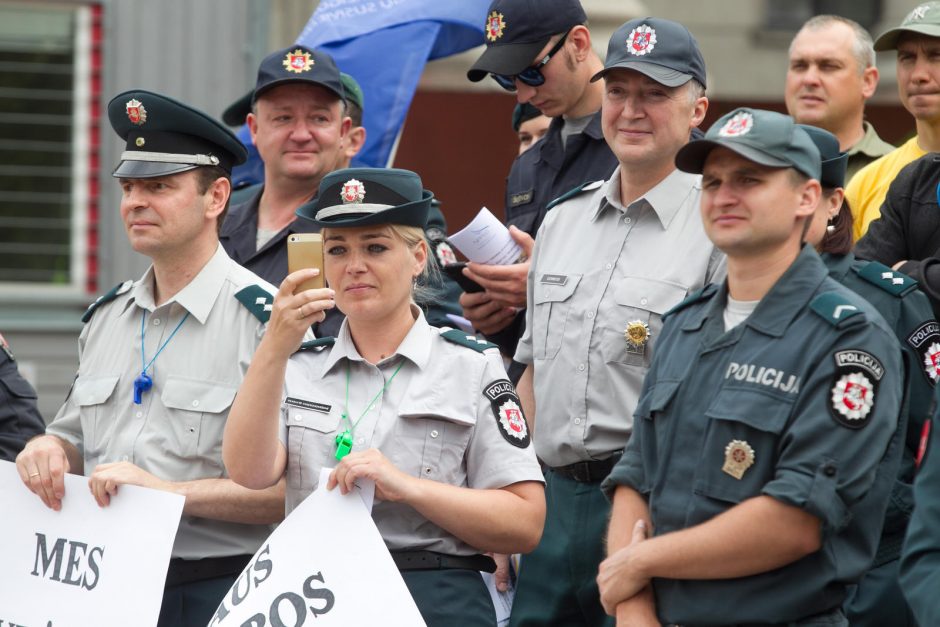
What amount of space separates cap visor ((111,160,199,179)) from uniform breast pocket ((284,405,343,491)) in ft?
2.84

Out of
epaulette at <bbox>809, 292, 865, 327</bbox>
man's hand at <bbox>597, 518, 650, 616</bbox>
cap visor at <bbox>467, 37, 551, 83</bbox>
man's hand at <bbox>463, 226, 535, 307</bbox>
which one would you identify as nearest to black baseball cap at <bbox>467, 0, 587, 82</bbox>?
cap visor at <bbox>467, 37, 551, 83</bbox>

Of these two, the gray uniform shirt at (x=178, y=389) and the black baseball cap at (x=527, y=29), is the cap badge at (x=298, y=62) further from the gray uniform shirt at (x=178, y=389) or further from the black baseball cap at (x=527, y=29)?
the gray uniform shirt at (x=178, y=389)

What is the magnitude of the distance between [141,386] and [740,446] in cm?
177

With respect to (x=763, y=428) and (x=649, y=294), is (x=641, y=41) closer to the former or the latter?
(x=649, y=294)

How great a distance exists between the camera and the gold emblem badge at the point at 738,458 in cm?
305

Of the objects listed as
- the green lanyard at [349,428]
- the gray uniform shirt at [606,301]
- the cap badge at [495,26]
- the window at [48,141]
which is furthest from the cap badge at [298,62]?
the window at [48,141]

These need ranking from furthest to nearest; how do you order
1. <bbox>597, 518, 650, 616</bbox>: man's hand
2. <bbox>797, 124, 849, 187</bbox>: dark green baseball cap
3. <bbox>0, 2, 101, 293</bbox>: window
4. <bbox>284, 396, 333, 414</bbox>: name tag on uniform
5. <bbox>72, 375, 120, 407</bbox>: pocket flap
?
<bbox>0, 2, 101, 293</bbox>: window, <bbox>72, 375, 120, 407</bbox>: pocket flap, <bbox>284, 396, 333, 414</bbox>: name tag on uniform, <bbox>797, 124, 849, 187</bbox>: dark green baseball cap, <bbox>597, 518, 650, 616</bbox>: man's hand

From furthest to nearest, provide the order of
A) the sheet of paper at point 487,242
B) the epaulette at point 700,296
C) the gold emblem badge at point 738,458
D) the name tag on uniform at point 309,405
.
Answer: the sheet of paper at point 487,242 → the name tag on uniform at point 309,405 → the epaulette at point 700,296 → the gold emblem badge at point 738,458

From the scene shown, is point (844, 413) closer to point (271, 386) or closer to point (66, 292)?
point (271, 386)

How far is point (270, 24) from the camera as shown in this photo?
973 cm

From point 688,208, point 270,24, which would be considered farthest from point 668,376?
point 270,24

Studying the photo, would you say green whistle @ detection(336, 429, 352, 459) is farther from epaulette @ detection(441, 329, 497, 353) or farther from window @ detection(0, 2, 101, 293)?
window @ detection(0, 2, 101, 293)

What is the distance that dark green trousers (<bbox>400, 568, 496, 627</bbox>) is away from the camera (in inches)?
142

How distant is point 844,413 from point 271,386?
1.35m
